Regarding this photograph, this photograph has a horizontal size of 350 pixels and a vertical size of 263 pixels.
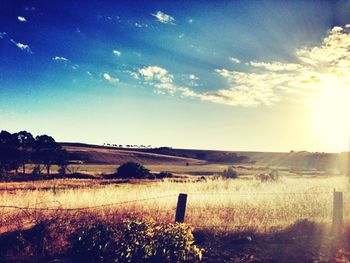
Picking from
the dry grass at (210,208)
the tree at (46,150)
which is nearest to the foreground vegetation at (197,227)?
the dry grass at (210,208)

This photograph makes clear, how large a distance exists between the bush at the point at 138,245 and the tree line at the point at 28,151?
39630mm

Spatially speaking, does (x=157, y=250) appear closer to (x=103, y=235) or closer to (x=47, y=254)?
(x=103, y=235)

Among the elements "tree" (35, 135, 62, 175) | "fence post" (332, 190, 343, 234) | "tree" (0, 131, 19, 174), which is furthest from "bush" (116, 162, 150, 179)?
A: "fence post" (332, 190, 343, 234)

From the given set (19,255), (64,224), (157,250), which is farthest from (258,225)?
(19,255)

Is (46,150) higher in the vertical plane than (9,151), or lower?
higher

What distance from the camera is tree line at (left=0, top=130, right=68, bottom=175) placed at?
150 feet

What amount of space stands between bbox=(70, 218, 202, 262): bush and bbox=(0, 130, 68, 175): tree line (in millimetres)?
39630

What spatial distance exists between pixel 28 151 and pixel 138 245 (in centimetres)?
4643

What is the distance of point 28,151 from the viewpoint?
159 ft

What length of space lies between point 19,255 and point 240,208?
7593mm

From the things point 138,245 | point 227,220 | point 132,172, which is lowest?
point 132,172

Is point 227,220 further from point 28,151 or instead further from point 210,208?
point 28,151

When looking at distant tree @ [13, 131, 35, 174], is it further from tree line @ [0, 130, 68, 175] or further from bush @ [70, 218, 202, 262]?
bush @ [70, 218, 202, 262]

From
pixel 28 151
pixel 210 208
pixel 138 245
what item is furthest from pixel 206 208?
pixel 28 151
